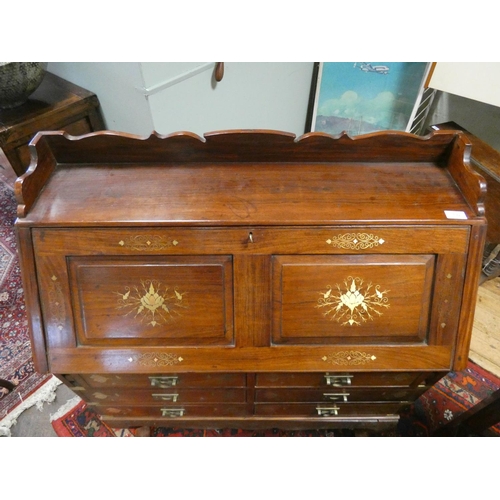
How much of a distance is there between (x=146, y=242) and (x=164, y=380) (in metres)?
0.44

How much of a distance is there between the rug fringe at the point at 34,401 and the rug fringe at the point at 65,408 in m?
0.06

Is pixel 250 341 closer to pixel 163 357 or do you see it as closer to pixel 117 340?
pixel 163 357

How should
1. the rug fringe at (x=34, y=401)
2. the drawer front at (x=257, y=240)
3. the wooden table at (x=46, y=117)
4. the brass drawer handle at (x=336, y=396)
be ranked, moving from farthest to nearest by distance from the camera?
1. the wooden table at (x=46, y=117)
2. the rug fringe at (x=34, y=401)
3. the brass drawer handle at (x=336, y=396)
4. the drawer front at (x=257, y=240)

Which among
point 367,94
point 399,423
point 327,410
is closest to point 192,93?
point 367,94

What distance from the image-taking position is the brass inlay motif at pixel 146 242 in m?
0.99

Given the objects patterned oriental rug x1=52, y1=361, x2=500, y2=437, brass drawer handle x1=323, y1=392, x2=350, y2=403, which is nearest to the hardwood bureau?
brass drawer handle x1=323, y1=392, x2=350, y2=403

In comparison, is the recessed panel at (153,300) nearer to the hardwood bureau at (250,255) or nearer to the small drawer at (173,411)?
the hardwood bureau at (250,255)

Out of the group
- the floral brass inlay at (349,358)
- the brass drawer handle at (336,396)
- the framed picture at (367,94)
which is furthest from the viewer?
the framed picture at (367,94)

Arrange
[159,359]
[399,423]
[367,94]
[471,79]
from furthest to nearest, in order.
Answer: [367,94]
[471,79]
[399,423]
[159,359]

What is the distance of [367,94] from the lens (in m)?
1.90

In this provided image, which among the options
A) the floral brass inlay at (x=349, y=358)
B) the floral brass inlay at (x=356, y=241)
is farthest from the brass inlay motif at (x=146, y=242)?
the floral brass inlay at (x=349, y=358)

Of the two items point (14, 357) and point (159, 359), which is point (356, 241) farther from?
point (14, 357)

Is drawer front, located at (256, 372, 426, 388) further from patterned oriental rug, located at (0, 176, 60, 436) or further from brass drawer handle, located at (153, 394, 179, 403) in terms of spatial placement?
patterned oriental rug, located at (0, 176, 60, 436)

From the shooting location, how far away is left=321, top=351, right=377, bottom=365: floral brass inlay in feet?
3.55
